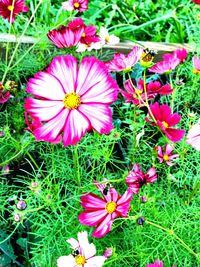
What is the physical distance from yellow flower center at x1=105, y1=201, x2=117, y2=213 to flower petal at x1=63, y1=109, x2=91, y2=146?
161 mm

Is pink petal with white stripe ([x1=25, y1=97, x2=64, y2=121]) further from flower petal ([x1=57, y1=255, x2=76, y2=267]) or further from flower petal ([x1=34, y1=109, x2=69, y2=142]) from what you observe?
flower petal ([x1=57, y1=255, x2=76, y2=267])

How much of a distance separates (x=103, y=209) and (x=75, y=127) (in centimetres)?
18

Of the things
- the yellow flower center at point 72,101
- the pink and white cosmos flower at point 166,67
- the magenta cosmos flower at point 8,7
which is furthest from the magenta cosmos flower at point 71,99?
the magenta cosmos flower at point 8,7

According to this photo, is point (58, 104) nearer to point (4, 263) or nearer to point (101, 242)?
point (101, 242)

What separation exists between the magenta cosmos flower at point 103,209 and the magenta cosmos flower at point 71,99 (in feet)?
0.45

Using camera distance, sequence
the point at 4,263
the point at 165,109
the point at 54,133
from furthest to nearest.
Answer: the point at 4,263 < the point at 165,109 < the point at 54,133

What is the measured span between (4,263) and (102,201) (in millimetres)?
430

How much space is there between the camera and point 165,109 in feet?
3.29

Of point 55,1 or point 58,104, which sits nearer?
point 58,104

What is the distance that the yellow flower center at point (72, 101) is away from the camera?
0.90 meters

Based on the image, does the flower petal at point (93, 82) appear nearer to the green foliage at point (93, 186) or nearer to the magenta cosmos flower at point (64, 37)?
the green foliage at point (93, 186)

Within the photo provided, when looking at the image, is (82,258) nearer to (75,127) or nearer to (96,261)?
(96,261)

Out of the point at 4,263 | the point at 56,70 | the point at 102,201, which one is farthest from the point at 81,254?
the point at 4,263

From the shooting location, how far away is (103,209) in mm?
963
